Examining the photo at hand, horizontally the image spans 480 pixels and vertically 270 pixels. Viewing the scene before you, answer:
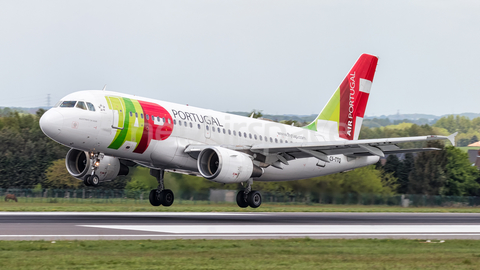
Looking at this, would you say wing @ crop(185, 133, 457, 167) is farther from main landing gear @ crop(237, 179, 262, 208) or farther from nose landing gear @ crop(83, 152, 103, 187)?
nose landing gear @ crop(83, 152, 103, 187)

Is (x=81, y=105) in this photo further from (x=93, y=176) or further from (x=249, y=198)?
(x=249, y=198)

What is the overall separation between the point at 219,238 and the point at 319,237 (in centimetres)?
348

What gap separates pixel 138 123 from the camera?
1164 inches

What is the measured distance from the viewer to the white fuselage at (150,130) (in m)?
28.0

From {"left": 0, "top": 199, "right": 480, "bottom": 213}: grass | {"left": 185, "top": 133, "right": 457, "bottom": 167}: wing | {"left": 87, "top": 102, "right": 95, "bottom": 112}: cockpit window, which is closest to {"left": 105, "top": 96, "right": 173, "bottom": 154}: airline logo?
{"left": 87, "top": 102, "right": 95, "bottom": 112}: cockpit window

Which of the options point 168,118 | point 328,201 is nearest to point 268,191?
point 328,201

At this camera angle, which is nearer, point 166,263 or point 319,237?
point 166,263

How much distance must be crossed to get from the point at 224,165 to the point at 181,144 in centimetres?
283

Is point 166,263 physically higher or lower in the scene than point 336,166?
lower

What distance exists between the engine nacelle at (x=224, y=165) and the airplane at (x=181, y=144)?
48mm

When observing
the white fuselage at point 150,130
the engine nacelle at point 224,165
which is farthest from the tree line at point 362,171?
the engine nacelle at point 224,165

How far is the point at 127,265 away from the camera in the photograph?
13.4m

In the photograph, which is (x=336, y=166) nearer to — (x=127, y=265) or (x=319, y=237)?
(x=319, y=237)

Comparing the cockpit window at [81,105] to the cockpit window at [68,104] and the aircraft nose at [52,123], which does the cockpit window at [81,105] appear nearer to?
the cockpit window at [68,104]
